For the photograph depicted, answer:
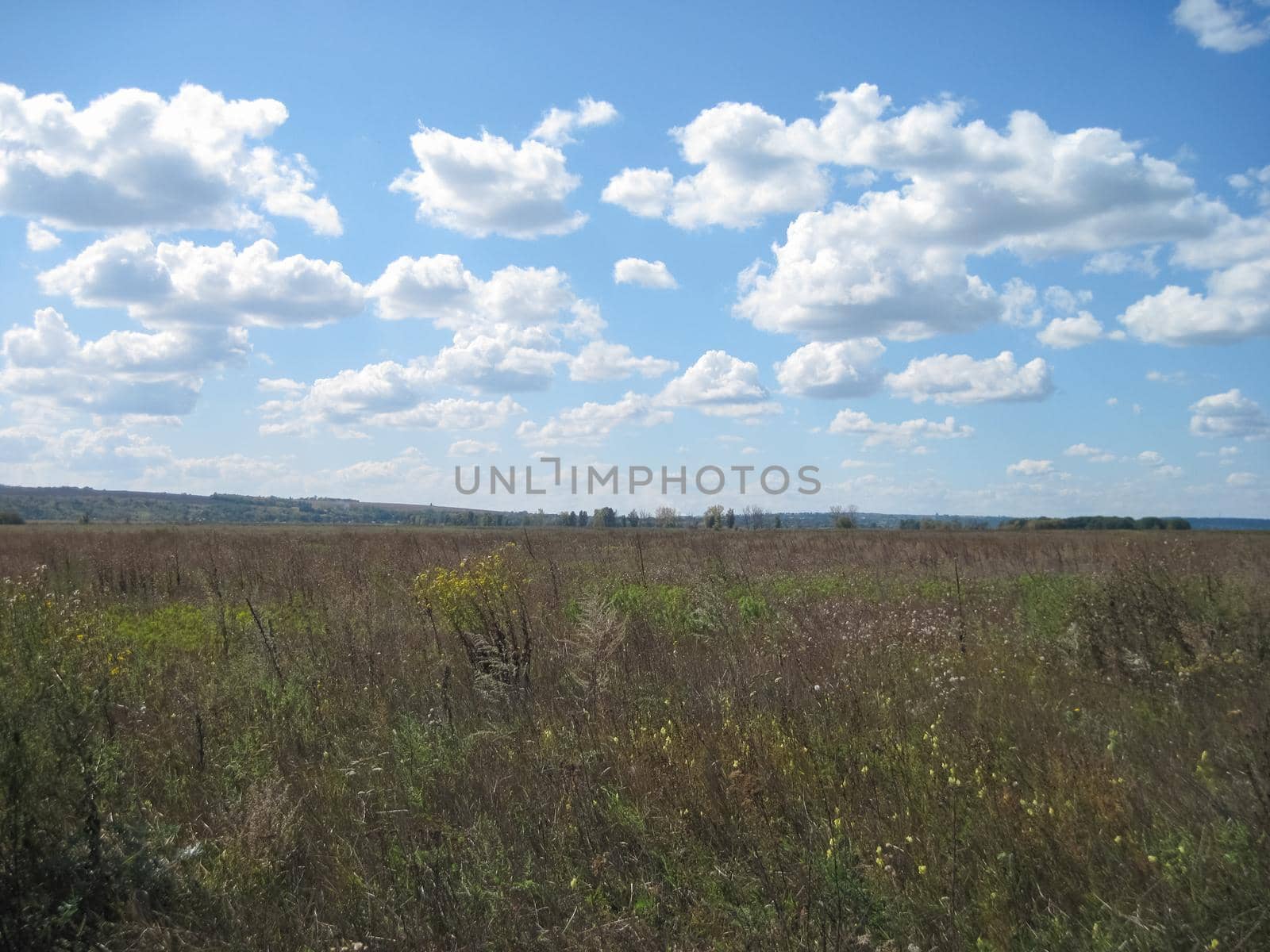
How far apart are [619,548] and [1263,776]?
13.6 meters

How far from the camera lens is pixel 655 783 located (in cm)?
426

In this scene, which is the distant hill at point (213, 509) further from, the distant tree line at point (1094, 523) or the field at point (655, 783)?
the field at point (655, 783)

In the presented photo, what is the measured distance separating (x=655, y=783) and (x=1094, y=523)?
2910 inches

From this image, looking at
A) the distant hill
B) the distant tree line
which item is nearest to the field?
the distant tree line

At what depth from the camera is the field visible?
3.17 meters

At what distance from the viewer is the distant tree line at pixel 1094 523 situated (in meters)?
62.7

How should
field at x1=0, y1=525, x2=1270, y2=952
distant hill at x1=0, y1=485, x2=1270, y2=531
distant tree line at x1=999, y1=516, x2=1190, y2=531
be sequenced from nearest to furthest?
field at x1=0, y1=525, x2=1270, y2=952 < distant tree line at x1=999, y1=516, x2=1190, y2=531 < distant hill at x1=0, y1=485, x2=1270, y2=531

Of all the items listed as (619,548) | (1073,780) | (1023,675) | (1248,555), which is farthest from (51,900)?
(1248,555)

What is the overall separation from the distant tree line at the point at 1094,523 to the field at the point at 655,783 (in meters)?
61.4


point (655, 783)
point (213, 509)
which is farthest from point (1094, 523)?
point (213, 509)

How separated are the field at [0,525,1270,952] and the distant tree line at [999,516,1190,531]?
6139cm

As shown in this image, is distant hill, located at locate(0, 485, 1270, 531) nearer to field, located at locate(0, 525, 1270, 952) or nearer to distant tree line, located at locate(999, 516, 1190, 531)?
distant tree line, located at locate(999, 516, 1190, 531)

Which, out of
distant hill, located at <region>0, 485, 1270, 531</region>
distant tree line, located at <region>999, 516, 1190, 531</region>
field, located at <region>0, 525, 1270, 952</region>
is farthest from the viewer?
distant hill, located at <region>0, 485, 1270, 531</region>

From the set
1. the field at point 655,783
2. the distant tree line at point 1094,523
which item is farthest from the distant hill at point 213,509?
the field at point 655,783
